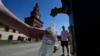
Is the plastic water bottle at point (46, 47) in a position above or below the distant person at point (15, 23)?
below

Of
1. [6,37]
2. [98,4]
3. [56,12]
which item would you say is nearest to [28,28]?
[98,4]

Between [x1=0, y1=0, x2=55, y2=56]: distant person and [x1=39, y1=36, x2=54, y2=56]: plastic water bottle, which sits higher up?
[x1=0, y1=0, x2=55, y2=56]: distant person

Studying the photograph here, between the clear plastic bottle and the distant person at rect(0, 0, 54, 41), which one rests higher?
the distant person at rect(0, 0, 54, 41)

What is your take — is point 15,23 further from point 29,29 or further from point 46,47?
point 46,47

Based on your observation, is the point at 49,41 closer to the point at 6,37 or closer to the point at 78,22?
the point at 78,22

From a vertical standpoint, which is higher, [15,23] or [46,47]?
[15,23]

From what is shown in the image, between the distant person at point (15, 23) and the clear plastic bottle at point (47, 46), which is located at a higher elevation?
the distant person at point (15, 23)

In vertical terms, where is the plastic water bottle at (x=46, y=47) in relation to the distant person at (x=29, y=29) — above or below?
below

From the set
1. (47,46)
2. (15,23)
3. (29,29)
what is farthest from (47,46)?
(15,23)

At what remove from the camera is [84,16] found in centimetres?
131

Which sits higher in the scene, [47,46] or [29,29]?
[29,29]

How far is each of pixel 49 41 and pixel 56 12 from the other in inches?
40.6

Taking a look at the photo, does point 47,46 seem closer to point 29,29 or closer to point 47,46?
point 47,46

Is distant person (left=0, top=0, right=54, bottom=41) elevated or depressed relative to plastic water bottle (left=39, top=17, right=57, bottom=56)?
elevated
